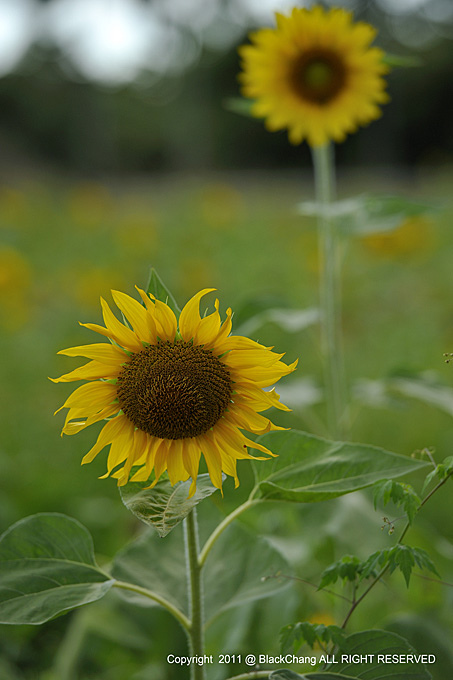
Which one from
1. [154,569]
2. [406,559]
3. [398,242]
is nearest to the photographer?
[406,559]

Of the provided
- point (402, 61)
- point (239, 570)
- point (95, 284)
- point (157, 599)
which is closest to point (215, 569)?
point (239, 570)

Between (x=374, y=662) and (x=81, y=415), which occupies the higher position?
(x=81, y=415)

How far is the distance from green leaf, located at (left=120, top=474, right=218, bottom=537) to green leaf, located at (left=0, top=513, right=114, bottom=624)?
0.29 ft

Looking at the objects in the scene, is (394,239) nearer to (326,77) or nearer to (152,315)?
(326,77)

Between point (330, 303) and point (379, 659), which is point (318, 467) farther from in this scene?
point (330, 303)

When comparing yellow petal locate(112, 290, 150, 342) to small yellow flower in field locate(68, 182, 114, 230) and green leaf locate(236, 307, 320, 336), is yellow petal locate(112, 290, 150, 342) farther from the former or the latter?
small yellow flower in field locate(68, 182, 114, 230)

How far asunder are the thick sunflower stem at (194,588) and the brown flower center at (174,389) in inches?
3.4

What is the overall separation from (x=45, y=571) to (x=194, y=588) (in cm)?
13

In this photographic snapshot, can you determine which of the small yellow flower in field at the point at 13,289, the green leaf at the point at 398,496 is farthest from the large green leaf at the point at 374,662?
the small yellow flower in field at the point at 13,289

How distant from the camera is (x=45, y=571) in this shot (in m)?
0.56

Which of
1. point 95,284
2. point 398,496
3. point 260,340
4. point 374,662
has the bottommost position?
point 374,662

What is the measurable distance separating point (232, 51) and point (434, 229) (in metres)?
8.43

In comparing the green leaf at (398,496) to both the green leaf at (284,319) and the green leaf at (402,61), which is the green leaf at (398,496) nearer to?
the green leaf at (284,319)

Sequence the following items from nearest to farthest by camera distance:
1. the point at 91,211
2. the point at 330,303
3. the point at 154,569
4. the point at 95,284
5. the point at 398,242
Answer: the point at 154,569 < the point at 330,303 < the point at 95,284 < the point at 398,242 < the point at 91,211
